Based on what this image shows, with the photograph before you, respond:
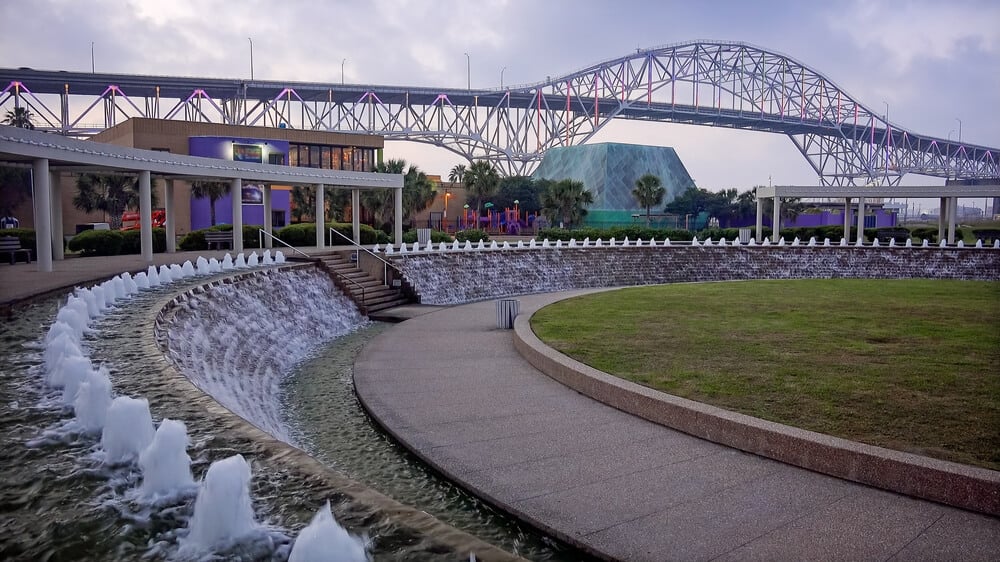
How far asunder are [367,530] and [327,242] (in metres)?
40.4

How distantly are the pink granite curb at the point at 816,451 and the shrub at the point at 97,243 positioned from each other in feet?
87.5

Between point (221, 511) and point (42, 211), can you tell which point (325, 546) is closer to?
point (221, 511)

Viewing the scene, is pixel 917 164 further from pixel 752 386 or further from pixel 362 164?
pixel 752 386

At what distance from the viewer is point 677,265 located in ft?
145

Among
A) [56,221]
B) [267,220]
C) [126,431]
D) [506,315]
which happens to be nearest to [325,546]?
[126,431]

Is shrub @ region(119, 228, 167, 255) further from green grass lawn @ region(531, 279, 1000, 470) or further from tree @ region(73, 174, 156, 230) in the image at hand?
tree @ region(73, 174, 156, 230)

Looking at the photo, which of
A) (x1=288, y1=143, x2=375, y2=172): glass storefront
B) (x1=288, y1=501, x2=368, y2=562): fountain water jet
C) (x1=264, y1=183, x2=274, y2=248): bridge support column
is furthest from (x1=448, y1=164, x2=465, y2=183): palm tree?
(x1=288, y1=501, x2=368, y2=562): fountain water jet

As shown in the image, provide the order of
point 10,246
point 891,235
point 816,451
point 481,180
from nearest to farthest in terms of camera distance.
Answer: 1. point 816,451
2. point 10,246
3. point 891,235
4. point 481,180

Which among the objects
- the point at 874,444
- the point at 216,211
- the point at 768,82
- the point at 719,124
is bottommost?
the point at 874,444

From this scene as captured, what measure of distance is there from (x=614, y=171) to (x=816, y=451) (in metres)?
106

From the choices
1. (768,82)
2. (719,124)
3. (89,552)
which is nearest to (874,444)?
(89,552)

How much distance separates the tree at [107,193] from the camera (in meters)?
53.7

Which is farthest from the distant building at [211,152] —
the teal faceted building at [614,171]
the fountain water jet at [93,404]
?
the fountain water jet at [93,404]

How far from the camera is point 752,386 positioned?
42.1 feet
